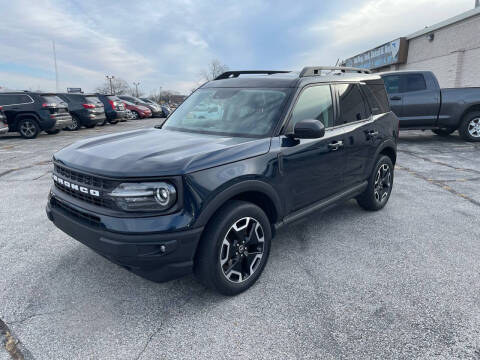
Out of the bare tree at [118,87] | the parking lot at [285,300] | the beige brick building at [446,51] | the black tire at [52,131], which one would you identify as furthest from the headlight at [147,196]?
the bare tree at [118,87]

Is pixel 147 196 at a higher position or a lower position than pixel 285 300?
higher

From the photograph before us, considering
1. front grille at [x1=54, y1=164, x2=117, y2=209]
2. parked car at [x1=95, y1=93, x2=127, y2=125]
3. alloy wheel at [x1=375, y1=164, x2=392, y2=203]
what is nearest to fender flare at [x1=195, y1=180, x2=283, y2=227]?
front grille at [x1=54, y1=164, x2=117, y2=209]

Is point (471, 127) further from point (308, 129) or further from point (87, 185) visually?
point (87, 185)

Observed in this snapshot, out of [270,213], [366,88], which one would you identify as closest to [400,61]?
[366,88]

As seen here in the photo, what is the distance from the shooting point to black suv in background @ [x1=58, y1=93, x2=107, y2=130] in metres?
15.4

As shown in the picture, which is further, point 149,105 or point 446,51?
point 149,105

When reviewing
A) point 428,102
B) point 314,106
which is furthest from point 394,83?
point 314,106

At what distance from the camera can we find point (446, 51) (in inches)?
757

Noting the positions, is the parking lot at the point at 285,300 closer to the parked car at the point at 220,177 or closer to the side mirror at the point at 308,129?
the parked car at the point at 220,177

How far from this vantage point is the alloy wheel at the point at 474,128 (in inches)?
397

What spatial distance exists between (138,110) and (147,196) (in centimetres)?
2352

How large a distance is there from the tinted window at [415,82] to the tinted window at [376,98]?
6.10 m

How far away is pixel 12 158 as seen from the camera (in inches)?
351

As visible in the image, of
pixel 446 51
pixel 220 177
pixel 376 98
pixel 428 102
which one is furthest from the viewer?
pixel 446 51
